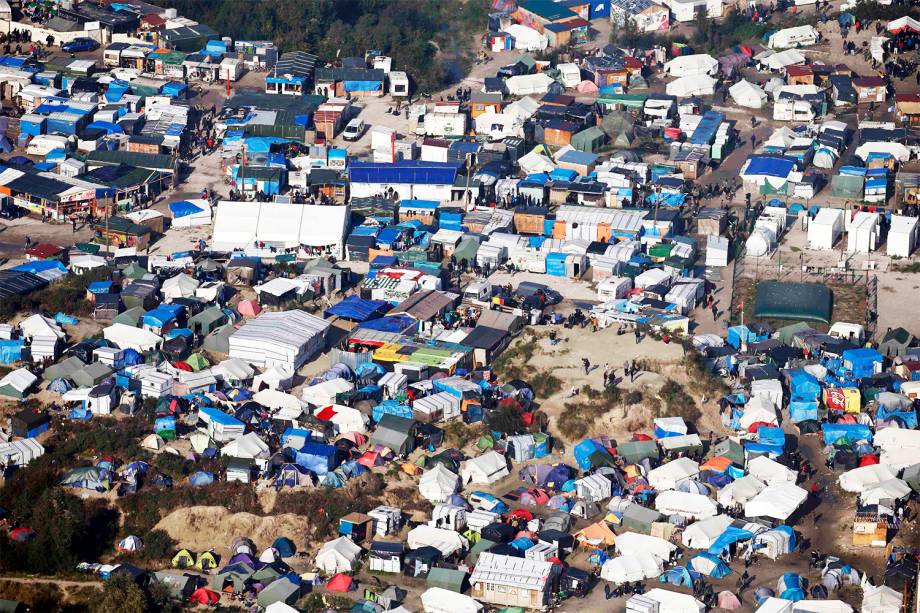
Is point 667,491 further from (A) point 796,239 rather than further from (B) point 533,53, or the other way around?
(B) point 533,53

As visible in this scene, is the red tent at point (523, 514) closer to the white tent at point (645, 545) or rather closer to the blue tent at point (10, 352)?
the white tent at point (645, 545)

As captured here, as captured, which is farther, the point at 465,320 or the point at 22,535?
the point at 465,320

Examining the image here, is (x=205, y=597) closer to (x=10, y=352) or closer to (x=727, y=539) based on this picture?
(x=727, y=539)

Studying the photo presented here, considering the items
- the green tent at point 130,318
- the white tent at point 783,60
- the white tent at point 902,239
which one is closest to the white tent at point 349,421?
the green tent at point 130,318

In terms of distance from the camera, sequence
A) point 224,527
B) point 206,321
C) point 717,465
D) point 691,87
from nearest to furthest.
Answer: point 224,527
point 717,465
point 206,321
point 691,87

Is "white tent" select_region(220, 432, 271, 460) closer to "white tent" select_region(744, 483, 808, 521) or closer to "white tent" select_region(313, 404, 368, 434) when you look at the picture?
"white tent" select_region(313, 404, 368, 434)

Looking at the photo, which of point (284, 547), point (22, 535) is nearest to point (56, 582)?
point (22, 535)

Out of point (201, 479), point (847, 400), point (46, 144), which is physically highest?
point (46, 144)
